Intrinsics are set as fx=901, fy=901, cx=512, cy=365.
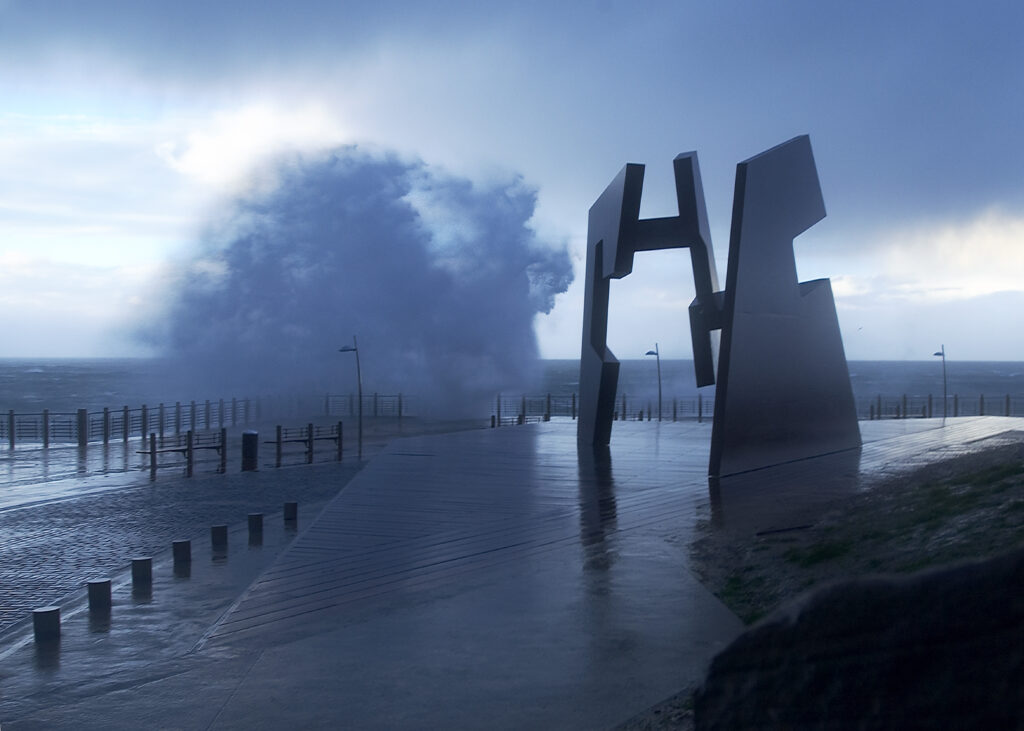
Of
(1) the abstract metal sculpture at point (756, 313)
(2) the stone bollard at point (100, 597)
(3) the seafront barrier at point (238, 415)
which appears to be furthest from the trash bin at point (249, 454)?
(2) the stone bollard at point (100, 597)

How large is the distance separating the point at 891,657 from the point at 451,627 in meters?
4.32

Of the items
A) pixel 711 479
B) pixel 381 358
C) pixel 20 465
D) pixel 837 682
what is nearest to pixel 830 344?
pixel 711 479

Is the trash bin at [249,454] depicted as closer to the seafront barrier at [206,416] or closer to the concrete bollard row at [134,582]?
the concrete bollard row at [134,582]

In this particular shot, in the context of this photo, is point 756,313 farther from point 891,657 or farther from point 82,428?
point 82,428

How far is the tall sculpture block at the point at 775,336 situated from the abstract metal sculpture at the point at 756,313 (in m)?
0.02

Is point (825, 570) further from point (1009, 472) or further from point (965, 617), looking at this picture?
point (965, 617)

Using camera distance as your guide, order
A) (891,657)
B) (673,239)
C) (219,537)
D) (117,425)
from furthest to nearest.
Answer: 1. (117,425)
2. (673,239)
3. (219,537)
4. (891,657)

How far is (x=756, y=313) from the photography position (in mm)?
12930

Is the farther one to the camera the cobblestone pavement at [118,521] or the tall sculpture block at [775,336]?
the tall sculpture block at [775,336]

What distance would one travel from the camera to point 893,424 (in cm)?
2284

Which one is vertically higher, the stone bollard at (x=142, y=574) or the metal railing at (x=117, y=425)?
the metal railing at (x=117, y=425)

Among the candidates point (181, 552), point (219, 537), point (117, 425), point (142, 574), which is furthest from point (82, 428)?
point (142, 574)

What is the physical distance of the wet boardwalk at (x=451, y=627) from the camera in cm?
478

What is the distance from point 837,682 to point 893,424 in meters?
22.6
